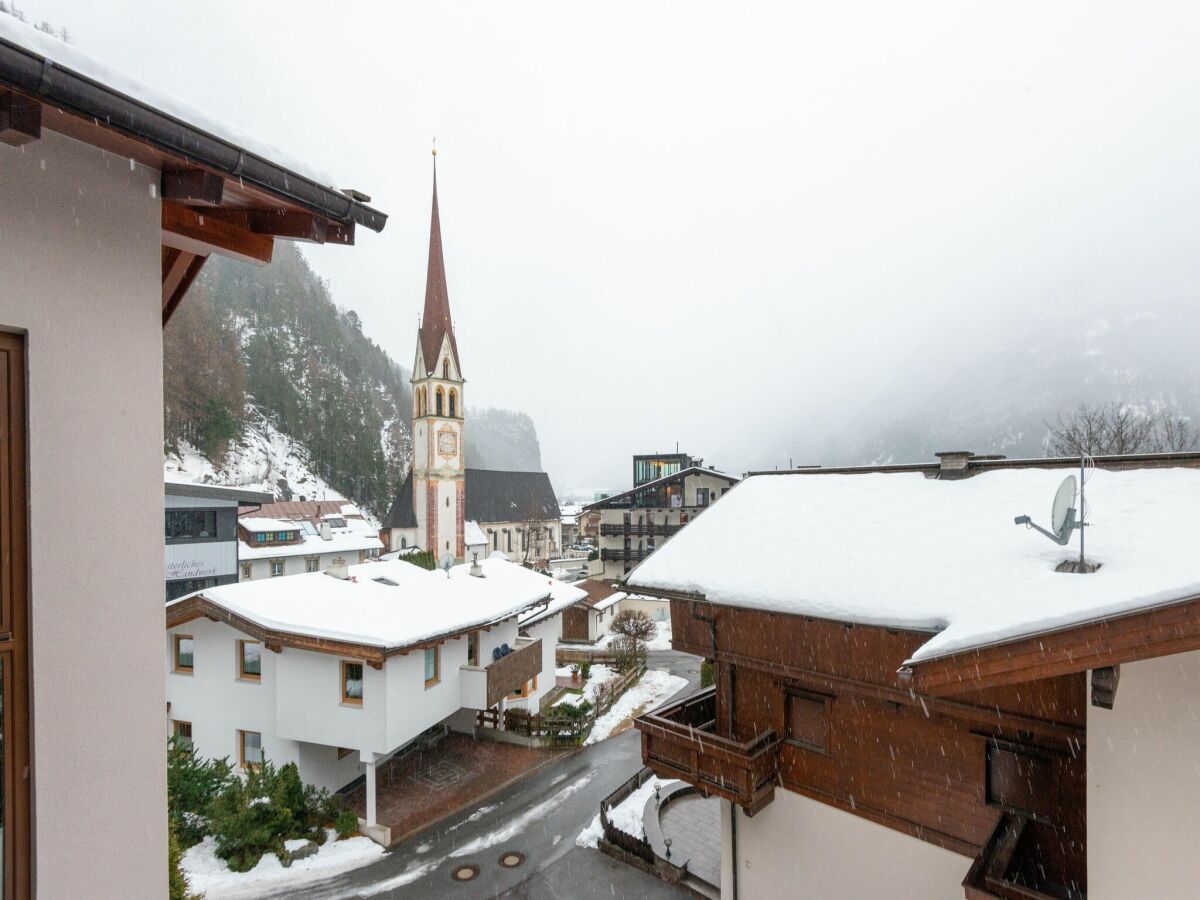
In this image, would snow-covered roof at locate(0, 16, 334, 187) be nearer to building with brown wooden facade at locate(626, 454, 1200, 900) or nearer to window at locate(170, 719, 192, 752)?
building with brown wooden facade at locate(626, 454, 1200, 900)

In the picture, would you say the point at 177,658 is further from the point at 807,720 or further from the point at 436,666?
the point at 807,720

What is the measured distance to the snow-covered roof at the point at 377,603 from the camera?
1268 cm

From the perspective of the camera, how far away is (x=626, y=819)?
1303 centimetres

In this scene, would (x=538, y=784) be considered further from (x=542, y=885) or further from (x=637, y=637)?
(x=637, y=637)

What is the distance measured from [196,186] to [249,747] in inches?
582

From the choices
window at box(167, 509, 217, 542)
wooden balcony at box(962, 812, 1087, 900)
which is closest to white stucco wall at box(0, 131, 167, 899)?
wooden balcony at box(962, 812, 1087, 900)

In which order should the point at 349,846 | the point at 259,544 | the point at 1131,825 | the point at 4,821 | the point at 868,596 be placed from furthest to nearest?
1. the point at 259,544
2. the point at 349,846
3. the point at 868,596
4. the point at 1131,825
5. the point at 4,821

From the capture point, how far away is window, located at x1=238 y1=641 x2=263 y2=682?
1371 cm

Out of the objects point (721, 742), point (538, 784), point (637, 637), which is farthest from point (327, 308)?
point (721, 742)

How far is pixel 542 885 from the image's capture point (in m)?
11.0

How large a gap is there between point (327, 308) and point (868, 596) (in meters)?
95.7

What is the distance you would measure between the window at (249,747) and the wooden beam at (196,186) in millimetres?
14211

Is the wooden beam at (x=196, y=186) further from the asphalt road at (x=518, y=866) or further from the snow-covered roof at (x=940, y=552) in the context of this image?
the asphalt road at (x=518, y=866)

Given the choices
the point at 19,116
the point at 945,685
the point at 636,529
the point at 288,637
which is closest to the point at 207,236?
the point at 19,116
